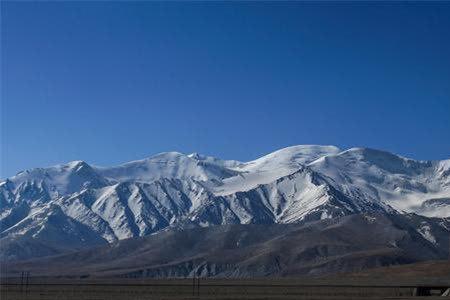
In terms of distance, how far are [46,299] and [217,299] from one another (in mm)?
20567

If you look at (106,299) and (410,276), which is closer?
(106,299)

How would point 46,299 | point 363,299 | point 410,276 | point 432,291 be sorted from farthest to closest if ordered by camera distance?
point 410,276, point 432,291, point 46,299, point 363,299

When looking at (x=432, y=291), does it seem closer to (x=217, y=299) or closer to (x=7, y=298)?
(x=217, y=299)

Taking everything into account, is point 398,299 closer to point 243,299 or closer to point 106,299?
point 243,299

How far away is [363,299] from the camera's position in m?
84.4

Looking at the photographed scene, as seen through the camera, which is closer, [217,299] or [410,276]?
[217,299]

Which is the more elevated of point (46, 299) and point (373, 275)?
point (46, 299)

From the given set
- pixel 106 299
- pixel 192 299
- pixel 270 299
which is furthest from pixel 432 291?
pixel 106 299

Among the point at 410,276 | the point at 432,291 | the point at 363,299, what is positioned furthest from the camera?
the point at 410,276

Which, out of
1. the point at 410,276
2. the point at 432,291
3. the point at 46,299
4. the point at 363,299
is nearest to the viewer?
the point at 363,299

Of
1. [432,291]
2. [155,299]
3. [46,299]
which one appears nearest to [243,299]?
[155,299]

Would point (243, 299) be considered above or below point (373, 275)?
above

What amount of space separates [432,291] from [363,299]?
926 inches

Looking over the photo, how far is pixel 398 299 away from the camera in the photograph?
279ft
